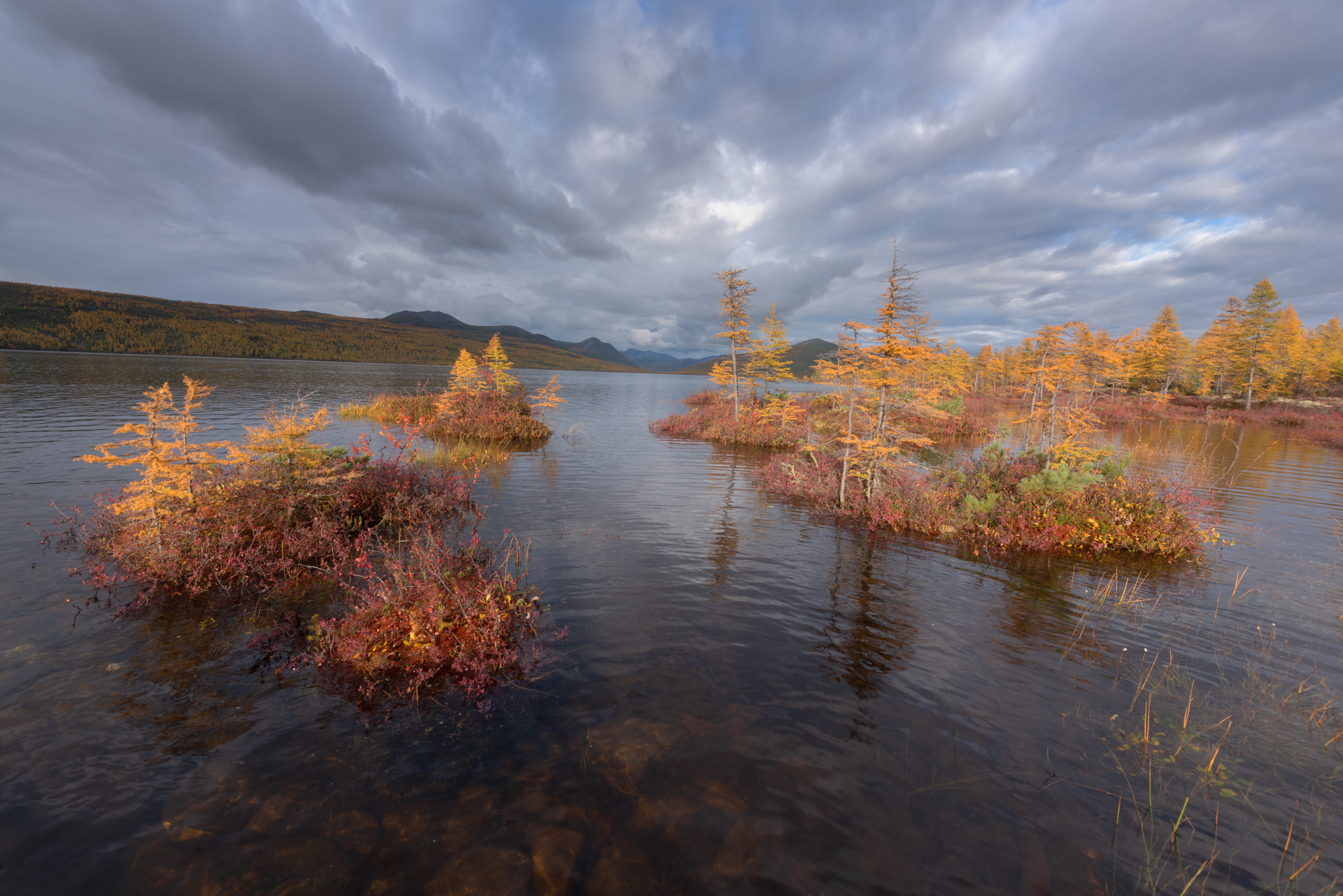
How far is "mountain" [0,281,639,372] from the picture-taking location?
393 feet

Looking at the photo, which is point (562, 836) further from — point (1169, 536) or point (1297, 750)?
point (1169, 536)

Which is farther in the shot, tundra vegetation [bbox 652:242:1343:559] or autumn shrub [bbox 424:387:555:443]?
autumn shrub [bbox 424:387:555:443]

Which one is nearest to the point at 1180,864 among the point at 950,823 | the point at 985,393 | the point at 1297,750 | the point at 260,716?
the point at 950,823

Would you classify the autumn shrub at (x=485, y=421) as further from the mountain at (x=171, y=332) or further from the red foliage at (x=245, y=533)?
the mountain at (x=171, y=332)

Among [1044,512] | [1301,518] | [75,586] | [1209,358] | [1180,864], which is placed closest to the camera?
[1180,864]

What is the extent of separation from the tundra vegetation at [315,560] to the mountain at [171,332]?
167907mm

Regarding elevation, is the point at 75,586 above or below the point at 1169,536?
below

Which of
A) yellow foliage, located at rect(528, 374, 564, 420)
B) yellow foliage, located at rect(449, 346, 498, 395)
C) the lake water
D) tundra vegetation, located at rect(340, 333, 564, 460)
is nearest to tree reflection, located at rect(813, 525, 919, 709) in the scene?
the lake water

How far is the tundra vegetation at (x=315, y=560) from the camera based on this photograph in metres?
6.40

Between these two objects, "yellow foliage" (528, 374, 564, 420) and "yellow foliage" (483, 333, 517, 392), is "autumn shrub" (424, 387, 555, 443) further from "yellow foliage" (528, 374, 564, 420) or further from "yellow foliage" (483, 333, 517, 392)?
"yellow foliage" (483, 333, 517, 392)

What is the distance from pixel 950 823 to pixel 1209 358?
86.5 meters

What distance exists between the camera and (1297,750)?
535 centimetres

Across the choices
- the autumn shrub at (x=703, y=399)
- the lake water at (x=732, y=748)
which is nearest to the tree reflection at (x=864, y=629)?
the lake water at (x=732, y=748)

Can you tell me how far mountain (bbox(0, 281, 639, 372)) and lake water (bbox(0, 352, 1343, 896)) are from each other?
570 feet
